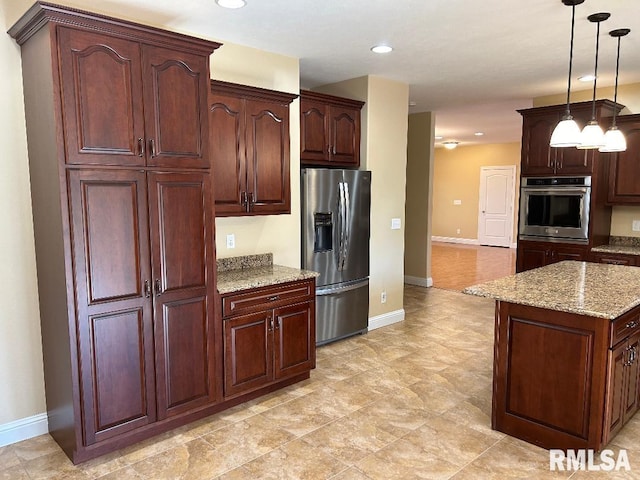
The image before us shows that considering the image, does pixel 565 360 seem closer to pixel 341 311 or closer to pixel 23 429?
pixel 341 311

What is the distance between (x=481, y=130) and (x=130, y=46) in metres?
7.92

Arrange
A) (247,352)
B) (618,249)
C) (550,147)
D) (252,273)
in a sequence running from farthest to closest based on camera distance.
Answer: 1. (550,147)
2. (618,249)
3. (252,273)
4. (247,352)

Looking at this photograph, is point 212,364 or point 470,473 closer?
point 470,473

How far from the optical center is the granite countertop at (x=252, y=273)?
3152 mm

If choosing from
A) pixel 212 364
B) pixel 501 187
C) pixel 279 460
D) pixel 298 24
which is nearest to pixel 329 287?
pixel 212 364

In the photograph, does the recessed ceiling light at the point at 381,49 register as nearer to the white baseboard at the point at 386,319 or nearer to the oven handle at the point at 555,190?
the oven handle at the point at 555,190

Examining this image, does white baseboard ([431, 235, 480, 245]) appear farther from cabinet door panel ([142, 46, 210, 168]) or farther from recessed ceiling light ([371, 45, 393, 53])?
cabinet door panel ([142, 46, 210, 168])

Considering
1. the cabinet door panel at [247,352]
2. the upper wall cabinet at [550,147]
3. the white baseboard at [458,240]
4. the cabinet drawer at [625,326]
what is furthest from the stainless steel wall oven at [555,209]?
the white baseboard at [458,240]

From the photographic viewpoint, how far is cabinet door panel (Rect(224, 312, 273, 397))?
3098 mm

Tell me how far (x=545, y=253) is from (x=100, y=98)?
15.5ft

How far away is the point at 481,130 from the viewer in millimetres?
9086

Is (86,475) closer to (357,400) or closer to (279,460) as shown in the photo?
(279,460)

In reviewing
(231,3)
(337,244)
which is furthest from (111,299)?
(337,244)

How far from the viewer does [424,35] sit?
3.43 meters
